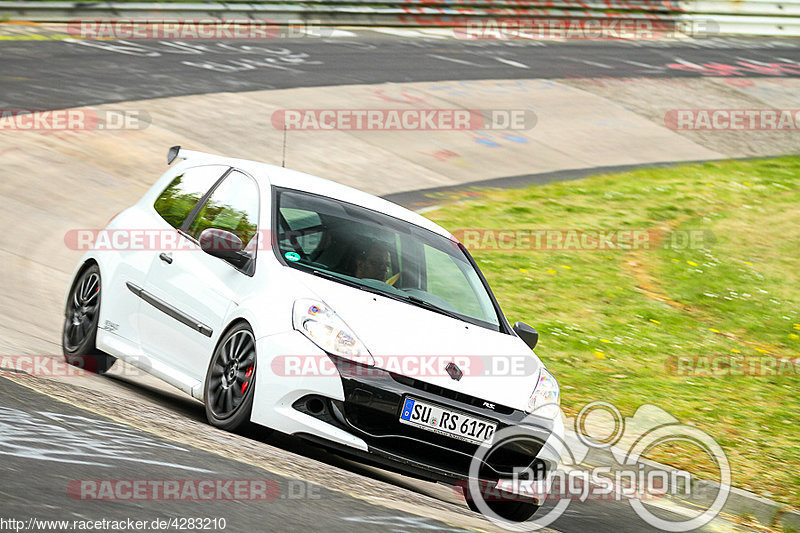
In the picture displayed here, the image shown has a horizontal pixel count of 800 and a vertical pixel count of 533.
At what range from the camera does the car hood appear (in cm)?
588

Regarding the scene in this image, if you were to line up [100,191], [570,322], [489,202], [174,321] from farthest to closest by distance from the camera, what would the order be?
[489,202]
[100,191]
[570,322]
[174,321]

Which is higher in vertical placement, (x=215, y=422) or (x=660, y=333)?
(x=215, y=422)

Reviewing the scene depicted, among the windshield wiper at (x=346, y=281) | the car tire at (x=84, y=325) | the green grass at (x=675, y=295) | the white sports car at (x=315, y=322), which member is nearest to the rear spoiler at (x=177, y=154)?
the white sports car at (x=315, y=322)

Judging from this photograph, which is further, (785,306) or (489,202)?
(489,202)

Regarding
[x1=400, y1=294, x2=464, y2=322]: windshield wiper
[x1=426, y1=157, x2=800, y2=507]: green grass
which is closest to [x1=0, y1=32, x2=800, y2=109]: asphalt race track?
[x1=426, y1=157, x2=800, y2=507]: green grass

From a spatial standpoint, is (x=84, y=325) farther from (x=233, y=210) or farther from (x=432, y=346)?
(x=432, y=346)

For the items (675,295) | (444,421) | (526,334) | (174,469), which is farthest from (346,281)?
(675,295)

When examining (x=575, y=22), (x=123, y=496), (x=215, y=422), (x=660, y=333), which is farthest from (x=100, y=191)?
(x=575, y=22)

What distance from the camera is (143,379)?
26.7ft

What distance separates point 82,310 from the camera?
7887mm

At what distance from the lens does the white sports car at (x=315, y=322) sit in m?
5.77

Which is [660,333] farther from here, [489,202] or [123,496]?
[123,496]

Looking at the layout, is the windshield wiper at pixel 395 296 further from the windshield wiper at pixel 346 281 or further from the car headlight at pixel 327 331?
the car headlight at pixel 327 331

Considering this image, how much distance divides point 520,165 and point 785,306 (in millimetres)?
6260
